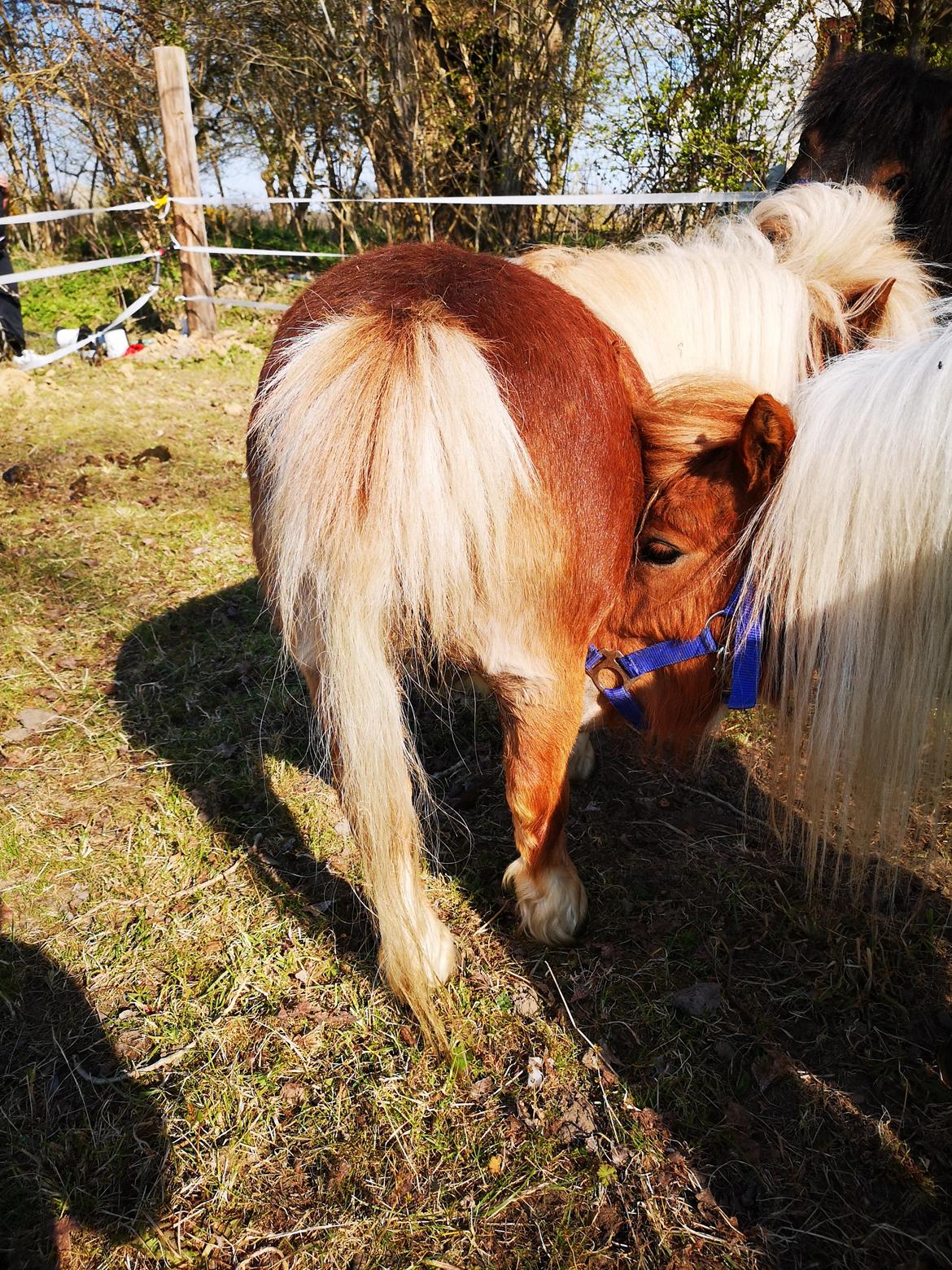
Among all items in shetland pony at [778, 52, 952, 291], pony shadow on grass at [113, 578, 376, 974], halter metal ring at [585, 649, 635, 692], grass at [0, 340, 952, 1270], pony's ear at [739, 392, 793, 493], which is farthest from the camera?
shetland pony at [778, 52, 952, 291]

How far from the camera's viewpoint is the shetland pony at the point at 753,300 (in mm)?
1843

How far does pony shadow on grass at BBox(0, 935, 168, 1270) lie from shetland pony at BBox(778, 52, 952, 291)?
4104 mm

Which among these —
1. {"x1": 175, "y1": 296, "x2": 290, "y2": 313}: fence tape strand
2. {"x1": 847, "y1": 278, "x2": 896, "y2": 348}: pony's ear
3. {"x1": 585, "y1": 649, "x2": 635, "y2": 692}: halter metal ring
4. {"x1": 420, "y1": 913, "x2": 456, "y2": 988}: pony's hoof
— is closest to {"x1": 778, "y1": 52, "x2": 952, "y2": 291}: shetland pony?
{"x1": 847, "y1": 278, "x2": 896, "y2": 348}: pony's ear

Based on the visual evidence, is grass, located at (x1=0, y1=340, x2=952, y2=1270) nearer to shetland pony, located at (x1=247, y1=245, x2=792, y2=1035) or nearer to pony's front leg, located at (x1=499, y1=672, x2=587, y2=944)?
pony's front leg, located at (x1=499, y1=672, x2=587, y2=944)

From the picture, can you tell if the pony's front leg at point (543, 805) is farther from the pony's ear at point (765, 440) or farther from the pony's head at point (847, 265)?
the pony's head at point (847, 265)

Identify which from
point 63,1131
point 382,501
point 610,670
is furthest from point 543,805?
point 63,1131

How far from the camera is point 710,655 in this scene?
1787mm

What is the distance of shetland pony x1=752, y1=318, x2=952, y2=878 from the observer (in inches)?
54.9

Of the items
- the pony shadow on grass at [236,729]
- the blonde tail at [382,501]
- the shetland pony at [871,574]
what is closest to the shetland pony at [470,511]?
the blonde tail at [382,501]

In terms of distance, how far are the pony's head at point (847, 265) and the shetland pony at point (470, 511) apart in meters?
0.51

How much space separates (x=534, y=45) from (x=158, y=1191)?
923cm

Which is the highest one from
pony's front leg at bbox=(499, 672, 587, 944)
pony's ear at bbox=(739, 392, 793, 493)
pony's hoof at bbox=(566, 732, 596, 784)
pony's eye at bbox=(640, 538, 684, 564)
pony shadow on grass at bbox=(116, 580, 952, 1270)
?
pony's ear at bbox=(739, 392, 793, 493)

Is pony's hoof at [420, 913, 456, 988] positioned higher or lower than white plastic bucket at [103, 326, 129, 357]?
lower

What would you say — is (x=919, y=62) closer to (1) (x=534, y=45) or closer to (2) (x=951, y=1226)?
(2) (x=951, y=1226)
